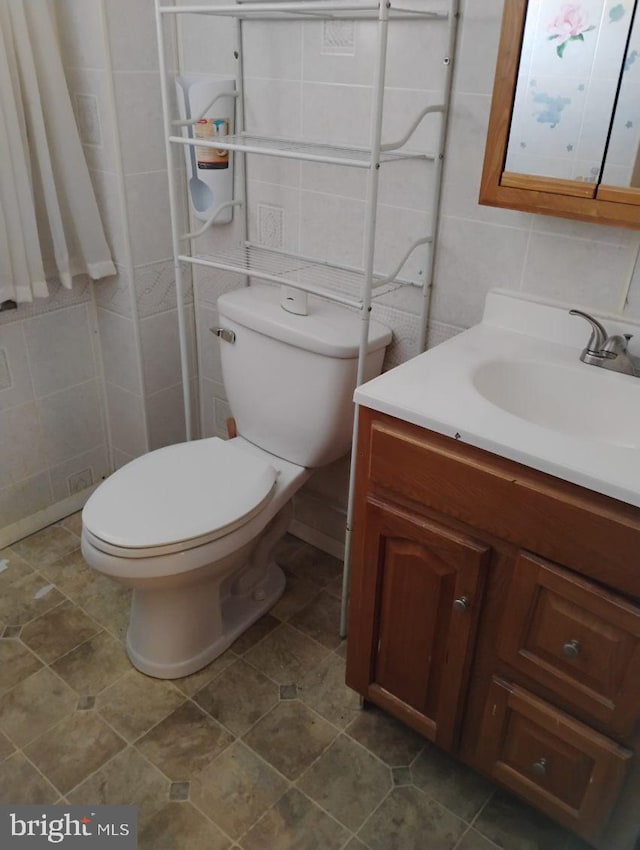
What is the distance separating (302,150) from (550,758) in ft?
4.54

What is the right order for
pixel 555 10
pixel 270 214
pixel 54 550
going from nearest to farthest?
pixel 555 10 → pixel 270 214 → pixel 54 550

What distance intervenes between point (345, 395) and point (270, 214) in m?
0.57

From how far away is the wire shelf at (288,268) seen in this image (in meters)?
1.65

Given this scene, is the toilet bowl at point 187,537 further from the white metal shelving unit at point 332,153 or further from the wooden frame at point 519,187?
the wooden frame at point 519,187

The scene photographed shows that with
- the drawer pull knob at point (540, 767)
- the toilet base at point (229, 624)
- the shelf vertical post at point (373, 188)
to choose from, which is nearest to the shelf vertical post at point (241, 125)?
the shelf vertical post at point (373, 188)

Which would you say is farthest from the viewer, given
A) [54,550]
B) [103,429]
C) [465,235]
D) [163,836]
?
[103,429]

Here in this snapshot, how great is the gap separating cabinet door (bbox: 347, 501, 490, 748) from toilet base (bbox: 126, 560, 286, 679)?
380 millimetres

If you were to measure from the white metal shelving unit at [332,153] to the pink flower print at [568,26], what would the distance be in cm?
22

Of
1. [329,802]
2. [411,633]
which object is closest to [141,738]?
[329,802]

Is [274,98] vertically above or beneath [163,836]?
above

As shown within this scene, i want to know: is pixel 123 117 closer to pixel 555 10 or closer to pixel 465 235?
pixel 465 235

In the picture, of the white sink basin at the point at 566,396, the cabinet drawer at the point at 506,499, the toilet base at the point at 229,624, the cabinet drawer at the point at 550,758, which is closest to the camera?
the cabinet drawer at the point at 506,499

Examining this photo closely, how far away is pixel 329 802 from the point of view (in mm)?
1356

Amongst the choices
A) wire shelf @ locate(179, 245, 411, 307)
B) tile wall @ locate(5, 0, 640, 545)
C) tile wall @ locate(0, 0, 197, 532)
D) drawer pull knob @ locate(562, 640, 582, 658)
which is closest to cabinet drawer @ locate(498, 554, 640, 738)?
drawer pull knob @ locate(562, 640, 582, 658)
